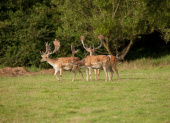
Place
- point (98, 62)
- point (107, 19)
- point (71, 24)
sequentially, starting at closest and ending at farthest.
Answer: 1. point (98, 62)
2. point (107, 19)
3. point (71, 24)

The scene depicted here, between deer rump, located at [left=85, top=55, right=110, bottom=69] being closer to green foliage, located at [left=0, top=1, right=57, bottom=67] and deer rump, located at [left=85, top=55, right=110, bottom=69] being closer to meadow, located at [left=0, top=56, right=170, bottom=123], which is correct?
meadow, located at [left=0, top=56, right=170, bottom=123]

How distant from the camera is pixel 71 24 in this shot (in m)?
25.8

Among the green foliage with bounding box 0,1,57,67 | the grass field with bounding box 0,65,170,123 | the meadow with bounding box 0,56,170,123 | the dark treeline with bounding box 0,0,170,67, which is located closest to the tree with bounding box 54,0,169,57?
the dark treeline with bounding box 0,0,170,67

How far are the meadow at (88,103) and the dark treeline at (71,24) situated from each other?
9.89m

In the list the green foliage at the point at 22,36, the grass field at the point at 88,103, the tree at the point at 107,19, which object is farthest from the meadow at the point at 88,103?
the green foliage at the point at 22,36

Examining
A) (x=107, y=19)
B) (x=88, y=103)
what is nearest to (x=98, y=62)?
(x=88, y=103)

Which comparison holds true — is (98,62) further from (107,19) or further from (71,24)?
(71,24)

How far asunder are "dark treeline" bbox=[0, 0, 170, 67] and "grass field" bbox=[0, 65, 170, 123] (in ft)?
33.6

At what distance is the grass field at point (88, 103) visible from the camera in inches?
343

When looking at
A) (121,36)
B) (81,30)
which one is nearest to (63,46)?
(81,30)

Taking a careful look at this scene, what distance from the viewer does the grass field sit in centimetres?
870

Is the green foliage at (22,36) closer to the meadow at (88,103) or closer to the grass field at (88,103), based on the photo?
the meadow at (88,103)

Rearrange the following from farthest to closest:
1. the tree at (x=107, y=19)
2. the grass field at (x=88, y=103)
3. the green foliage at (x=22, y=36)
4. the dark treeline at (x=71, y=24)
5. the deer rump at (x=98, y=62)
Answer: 1. the green foliage at (x=22, y=36)
2. the dark treeline at (x=71, y=24)
3. the tree at (x=107, y=19)
4. the deer rump at (x=98, y=62)
5. the grass field at (x=88, y=103)

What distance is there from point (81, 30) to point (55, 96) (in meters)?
13.5
